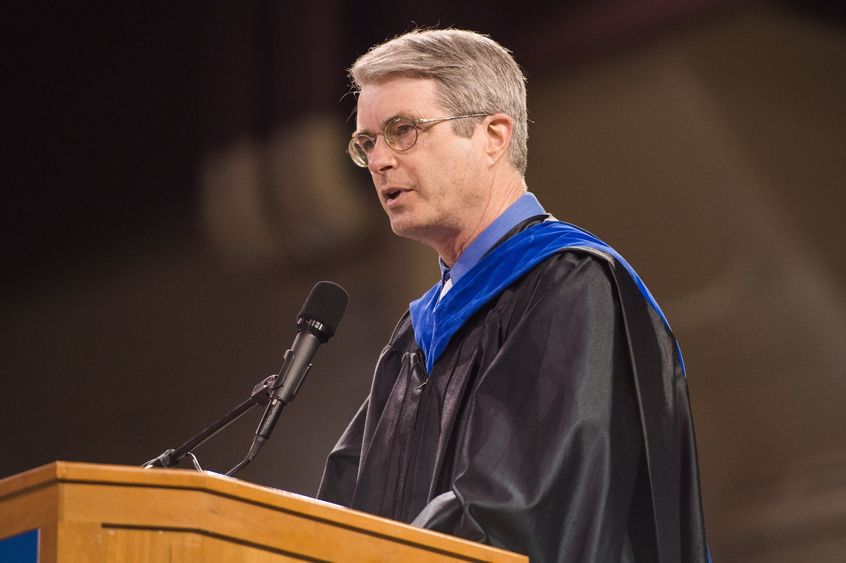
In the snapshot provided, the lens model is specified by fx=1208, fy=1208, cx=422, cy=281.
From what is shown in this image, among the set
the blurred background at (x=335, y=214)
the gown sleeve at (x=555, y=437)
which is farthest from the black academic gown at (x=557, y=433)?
the blurred background at (x=335, y=214)

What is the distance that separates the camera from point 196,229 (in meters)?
4.85

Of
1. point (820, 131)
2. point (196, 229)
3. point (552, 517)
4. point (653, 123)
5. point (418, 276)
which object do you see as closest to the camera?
point (552, 517)

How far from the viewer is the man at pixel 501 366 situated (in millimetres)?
1985

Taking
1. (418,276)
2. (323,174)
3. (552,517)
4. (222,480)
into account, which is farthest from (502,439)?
(323,174)

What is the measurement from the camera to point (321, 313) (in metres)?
2.40

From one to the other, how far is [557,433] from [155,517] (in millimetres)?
806

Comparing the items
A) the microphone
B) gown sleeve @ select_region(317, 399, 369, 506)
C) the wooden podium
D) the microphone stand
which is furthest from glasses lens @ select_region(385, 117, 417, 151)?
the wooden podium

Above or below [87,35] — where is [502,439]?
below

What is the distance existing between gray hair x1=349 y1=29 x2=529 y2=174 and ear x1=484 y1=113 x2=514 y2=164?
18 mm

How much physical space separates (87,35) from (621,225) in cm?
248

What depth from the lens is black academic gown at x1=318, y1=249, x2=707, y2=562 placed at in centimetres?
196

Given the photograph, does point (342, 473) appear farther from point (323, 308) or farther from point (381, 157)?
point (381, 157)

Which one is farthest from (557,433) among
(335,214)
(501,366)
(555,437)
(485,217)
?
(335,214)

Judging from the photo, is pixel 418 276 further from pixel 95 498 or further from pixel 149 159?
pixel 95 498
